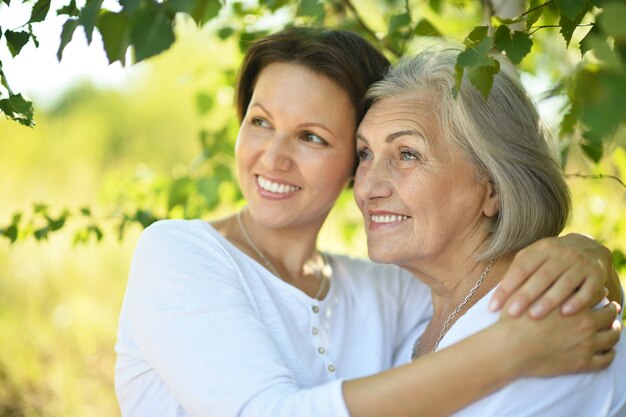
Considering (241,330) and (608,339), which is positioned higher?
(241,330)

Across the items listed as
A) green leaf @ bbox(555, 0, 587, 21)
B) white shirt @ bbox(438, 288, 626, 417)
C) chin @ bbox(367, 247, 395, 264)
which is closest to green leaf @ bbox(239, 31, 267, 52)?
chin @ bbox(367, 247, 395, 264)

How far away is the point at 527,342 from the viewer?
1834 mm

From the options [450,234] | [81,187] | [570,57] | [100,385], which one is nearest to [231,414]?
[450,234]

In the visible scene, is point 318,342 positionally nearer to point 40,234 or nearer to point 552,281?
point 552,281

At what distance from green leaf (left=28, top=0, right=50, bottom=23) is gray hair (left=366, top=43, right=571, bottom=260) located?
1247mm

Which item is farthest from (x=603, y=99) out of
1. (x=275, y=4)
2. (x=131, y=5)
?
(x=275, y=4)

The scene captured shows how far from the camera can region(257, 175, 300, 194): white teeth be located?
2.66 metres

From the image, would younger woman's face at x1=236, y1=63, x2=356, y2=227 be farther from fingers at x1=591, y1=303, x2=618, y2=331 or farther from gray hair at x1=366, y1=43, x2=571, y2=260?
fingers at x1=591, y1=303, x2=618, y2=331

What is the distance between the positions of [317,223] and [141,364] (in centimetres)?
87

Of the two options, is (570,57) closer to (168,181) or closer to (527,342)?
(168,181)

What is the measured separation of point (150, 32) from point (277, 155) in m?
1.35

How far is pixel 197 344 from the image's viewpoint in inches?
80.9

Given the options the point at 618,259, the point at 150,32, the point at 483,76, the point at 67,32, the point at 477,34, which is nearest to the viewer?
the point at 150,32

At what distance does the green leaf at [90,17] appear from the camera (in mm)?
1301
